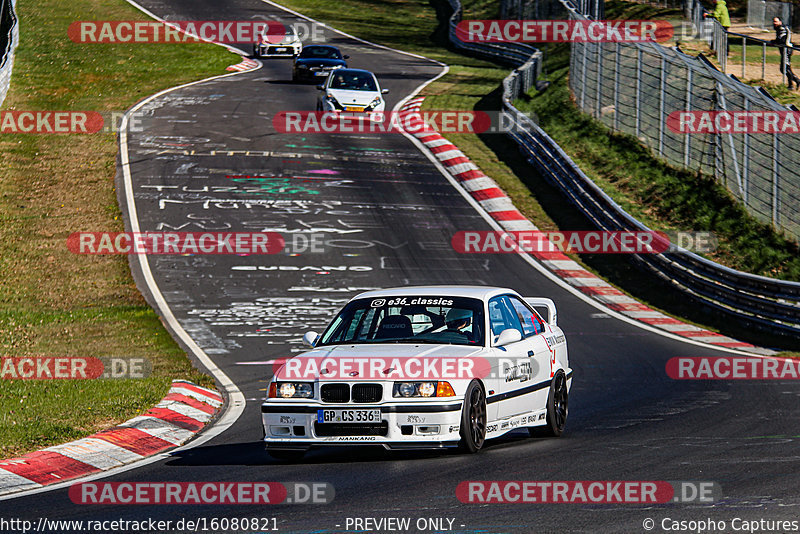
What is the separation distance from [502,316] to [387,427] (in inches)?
82.1

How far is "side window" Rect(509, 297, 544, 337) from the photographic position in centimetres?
1088

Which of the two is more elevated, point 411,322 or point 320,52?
point 320,52

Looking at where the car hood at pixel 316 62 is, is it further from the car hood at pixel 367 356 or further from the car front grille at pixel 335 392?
the car front grille at pixel 335 392

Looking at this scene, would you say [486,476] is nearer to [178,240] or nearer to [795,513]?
[795,513]

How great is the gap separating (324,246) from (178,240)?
288 centimetres

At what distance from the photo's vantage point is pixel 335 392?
9.09 metres

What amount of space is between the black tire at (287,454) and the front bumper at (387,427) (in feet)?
0.47

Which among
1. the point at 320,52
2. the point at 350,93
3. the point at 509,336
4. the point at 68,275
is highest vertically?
the point at 320,52

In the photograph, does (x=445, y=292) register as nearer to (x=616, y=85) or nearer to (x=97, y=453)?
(x=97, y=453)

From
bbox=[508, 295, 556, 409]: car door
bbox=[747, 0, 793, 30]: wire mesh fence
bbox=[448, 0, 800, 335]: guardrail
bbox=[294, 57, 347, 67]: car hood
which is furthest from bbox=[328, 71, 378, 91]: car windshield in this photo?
bbox=[508, 295, 556, 409]: car door

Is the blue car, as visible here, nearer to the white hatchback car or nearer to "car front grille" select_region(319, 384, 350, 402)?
the white hatchback car

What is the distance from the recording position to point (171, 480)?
8.57 m

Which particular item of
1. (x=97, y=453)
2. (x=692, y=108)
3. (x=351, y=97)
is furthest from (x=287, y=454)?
(x=351, y=97)

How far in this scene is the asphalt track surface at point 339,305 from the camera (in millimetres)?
7504
